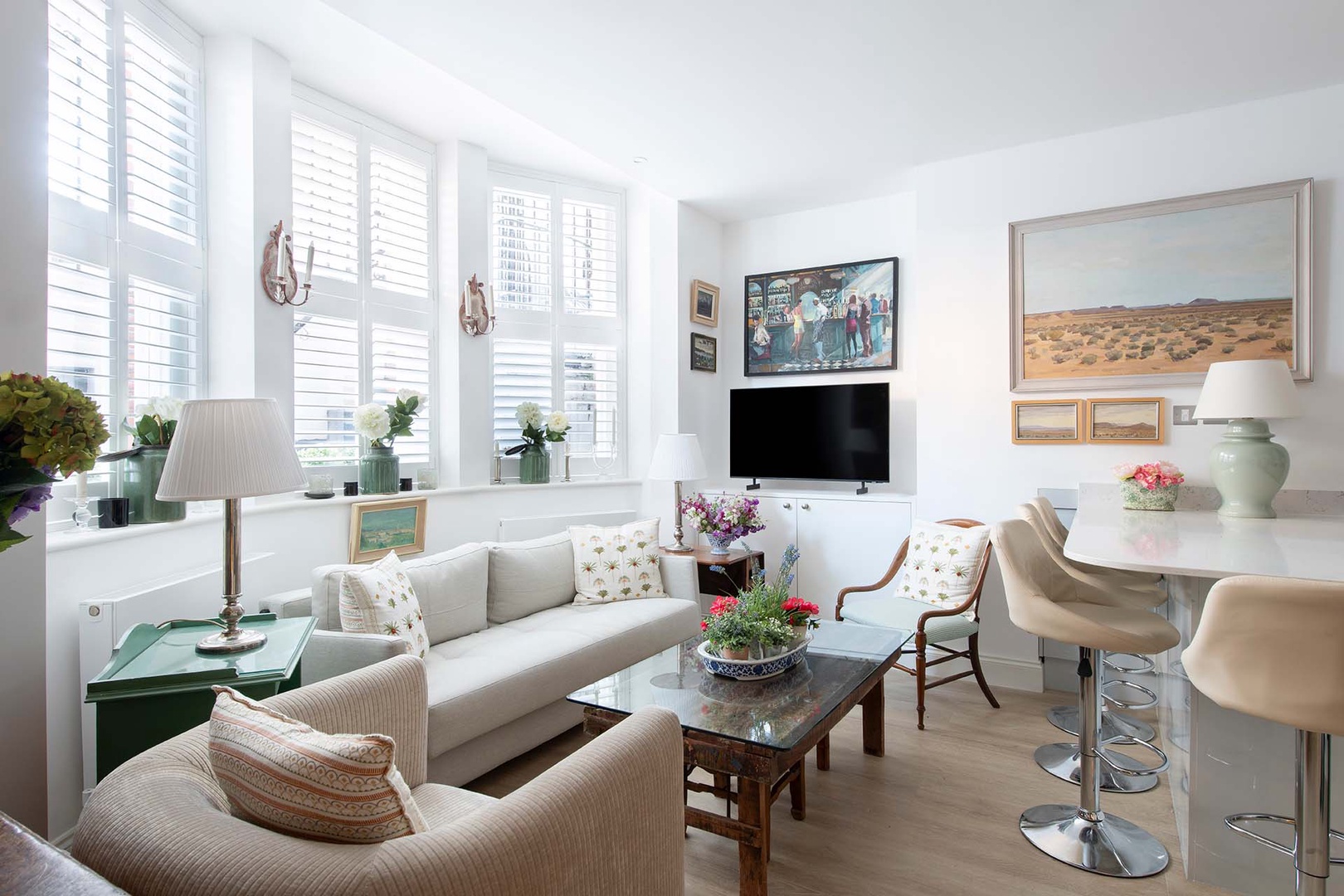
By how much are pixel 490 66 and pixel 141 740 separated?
270cm

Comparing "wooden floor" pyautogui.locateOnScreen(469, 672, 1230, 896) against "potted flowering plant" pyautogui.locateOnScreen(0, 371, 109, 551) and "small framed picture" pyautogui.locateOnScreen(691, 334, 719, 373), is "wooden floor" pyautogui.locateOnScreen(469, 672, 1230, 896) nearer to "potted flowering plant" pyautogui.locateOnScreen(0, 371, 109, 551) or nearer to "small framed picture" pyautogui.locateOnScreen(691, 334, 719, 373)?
"potted flowering plant" pyautogui.locateOnScreen(0, 371, 109, 551)

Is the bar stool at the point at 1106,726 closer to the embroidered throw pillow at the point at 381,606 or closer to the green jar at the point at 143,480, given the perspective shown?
the embroidered throw pillow at the point at 381,606

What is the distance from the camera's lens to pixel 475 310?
13.7 ft

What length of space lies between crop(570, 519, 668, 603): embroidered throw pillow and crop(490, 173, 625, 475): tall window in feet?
3.69

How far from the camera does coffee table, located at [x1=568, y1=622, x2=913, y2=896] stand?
6.20 ft

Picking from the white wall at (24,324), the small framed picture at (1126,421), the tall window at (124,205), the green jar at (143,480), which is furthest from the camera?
the small framed picture at (1126,421)

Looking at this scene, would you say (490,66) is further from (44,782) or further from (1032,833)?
(1032,833)

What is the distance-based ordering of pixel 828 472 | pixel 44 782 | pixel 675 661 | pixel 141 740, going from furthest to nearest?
pixel 828 472, pixel 675 661, pixel 44 782, pixel 141 740

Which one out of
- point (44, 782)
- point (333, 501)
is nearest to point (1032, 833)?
point (44, 782)

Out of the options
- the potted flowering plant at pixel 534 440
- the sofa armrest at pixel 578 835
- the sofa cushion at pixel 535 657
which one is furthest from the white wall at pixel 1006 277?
the sofa armrest at pixel 578 835

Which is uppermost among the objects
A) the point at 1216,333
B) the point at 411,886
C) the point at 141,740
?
the point at 1216,333

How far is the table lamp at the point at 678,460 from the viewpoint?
4270mm

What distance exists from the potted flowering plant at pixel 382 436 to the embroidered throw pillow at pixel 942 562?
2.78m

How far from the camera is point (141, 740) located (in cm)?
169
